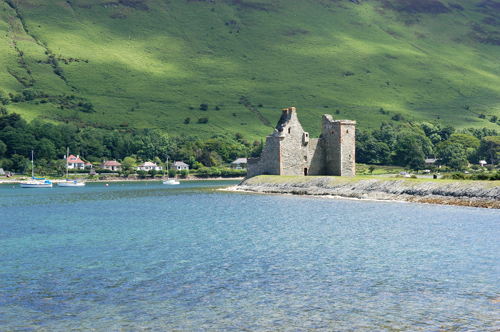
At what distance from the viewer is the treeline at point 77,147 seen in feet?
570

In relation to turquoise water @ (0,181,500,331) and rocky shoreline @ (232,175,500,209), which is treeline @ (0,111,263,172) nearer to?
rocky shoreline @ (232,175,500,209)

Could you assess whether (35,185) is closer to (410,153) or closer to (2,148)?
(2,148)

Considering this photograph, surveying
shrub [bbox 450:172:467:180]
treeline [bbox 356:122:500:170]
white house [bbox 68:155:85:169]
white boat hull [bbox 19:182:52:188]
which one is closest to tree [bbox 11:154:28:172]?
white house [bbox 68:155:85:169]

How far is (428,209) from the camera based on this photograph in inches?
2100

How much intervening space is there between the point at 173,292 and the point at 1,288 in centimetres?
728

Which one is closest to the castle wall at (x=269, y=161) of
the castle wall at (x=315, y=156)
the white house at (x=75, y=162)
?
the castle wall at (x=315, y=156)

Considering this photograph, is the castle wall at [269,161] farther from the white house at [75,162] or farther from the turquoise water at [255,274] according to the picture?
the white house at [75,162]

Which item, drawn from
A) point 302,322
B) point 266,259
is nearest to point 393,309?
point 302,322

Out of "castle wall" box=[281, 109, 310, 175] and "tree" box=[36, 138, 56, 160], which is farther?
"tree" box=[36, 138, 56, 160]

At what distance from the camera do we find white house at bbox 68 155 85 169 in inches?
7025

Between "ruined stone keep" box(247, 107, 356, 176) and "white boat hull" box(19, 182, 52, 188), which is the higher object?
"ruined stone keep" box(247, 107, 356, 176)

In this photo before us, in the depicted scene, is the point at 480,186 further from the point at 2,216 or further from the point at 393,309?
the point at 2,216

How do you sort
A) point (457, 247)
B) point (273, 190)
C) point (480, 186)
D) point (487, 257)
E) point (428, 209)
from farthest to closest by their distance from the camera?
point (273, 190) → point (480, 186) → point (428, 209) → point (457, 247) → point (487, 257)

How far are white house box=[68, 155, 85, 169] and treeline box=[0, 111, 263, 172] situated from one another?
174 inches
